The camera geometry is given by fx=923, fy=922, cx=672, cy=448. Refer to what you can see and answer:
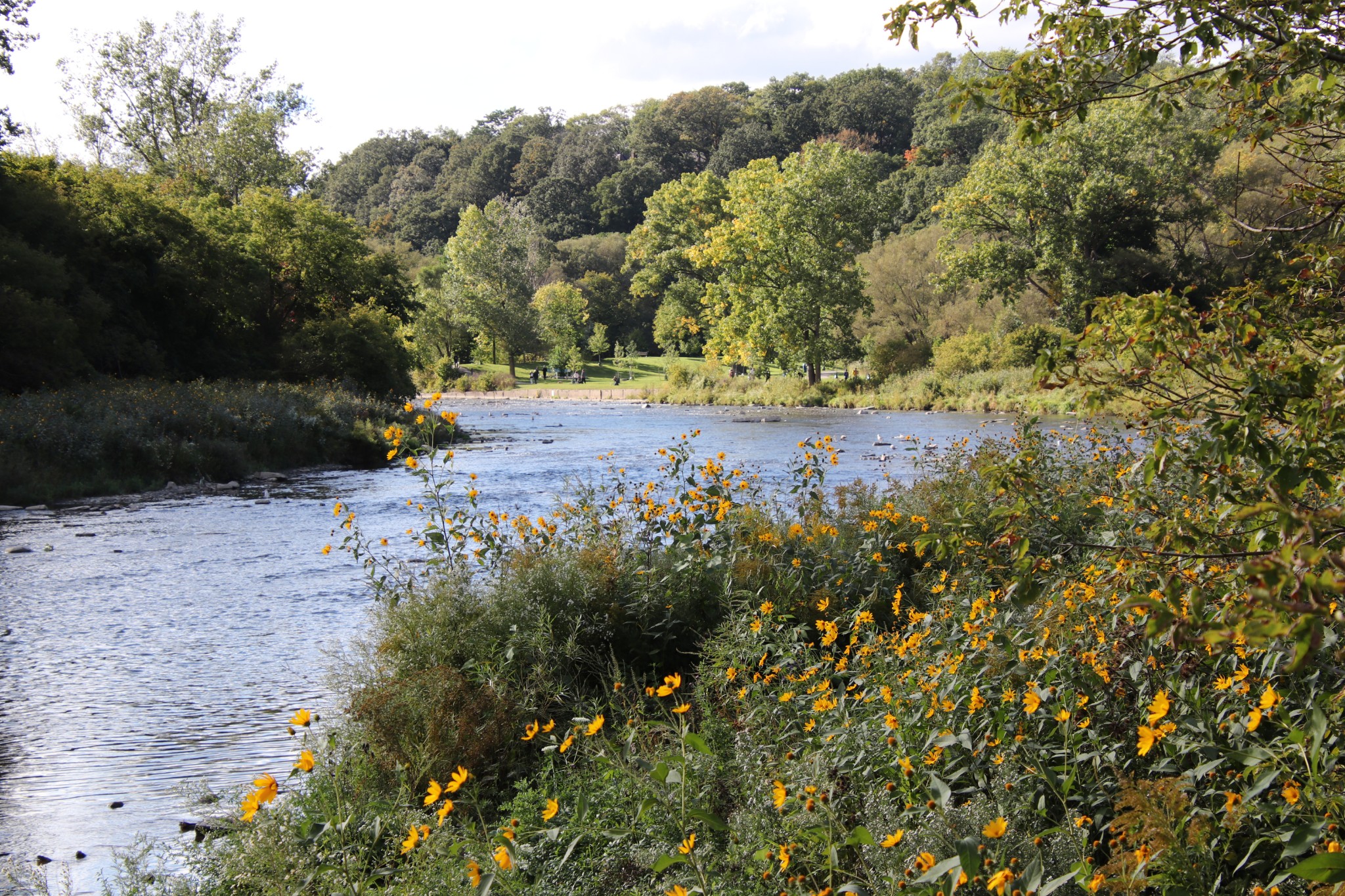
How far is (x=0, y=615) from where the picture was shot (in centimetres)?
866

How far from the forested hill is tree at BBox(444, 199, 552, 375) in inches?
473

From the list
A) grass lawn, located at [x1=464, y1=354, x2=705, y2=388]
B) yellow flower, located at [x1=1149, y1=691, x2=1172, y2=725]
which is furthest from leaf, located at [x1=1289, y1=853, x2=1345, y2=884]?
grass lawn, located at [x1=464, y1=354, x2=705, y2=388]

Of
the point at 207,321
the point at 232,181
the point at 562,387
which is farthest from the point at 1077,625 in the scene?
the point at 562,387

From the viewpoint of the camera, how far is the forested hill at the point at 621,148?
266 ft

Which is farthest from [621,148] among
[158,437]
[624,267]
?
[158,437]

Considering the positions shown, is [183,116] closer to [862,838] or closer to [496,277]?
[496,277]

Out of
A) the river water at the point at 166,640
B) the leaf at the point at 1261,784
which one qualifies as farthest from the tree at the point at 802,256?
the leaf at the point at 1261,784

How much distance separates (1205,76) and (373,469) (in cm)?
2052

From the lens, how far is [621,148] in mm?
105625

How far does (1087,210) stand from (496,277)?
45.9m

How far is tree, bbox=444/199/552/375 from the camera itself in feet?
218

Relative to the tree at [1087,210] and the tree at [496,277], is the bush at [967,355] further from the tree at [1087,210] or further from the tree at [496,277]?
the tree at [496,277]

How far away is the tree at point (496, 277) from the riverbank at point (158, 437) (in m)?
42.4

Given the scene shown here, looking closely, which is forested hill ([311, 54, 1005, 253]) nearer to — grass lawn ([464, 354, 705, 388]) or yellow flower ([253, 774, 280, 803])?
grass lawn ([464, 354, 705, 388])
